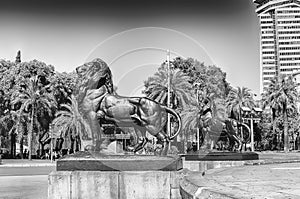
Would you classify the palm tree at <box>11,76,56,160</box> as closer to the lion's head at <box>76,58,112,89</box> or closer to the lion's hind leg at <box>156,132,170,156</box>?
the lion's head at <box>76,58,112,89</box>

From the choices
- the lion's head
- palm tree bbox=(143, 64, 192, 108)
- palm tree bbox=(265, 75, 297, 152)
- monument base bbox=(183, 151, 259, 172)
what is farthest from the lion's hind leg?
palm tree bbox=(265, 75, 297, 152)

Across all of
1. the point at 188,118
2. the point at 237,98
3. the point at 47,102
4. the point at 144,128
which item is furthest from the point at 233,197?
the point at 237,98

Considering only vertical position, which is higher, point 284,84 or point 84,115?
point 284,84

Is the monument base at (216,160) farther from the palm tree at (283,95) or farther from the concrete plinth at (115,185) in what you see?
the palm tree at (283,95)

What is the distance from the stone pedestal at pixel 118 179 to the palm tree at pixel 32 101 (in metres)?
39.7

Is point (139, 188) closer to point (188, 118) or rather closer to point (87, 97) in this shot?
point (87, 97)

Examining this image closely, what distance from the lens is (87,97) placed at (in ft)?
30.6

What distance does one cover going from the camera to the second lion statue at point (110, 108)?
914 cm

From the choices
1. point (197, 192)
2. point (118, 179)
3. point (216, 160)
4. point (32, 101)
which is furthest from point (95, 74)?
point (32, 101)

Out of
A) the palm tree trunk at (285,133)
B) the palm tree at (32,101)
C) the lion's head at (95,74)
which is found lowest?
the palm tree trunk at (285,133)

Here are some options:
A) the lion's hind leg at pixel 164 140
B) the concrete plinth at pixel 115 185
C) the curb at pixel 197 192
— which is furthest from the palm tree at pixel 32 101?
the curb at pixel 197 192

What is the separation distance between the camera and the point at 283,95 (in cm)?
5656

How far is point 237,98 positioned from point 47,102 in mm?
26225

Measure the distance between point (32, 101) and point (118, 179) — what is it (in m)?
41.2
